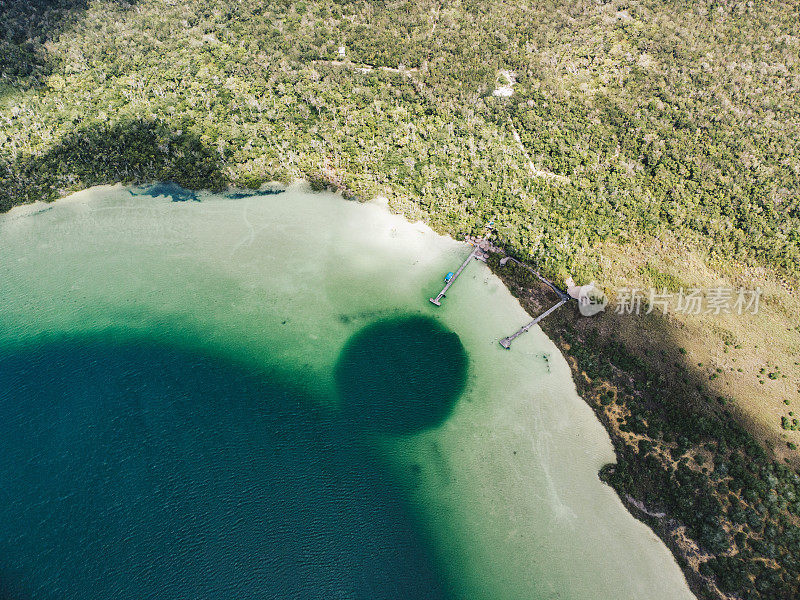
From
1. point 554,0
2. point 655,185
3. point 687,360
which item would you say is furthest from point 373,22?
point 687,360

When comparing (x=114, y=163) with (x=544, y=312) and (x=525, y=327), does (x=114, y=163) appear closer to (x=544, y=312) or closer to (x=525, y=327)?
(x=525, y=327)

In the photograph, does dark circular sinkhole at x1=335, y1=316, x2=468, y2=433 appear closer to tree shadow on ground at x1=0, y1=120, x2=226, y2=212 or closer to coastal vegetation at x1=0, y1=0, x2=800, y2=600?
coastal vegetation at x1=0, y1=0, x2=800, y2=600

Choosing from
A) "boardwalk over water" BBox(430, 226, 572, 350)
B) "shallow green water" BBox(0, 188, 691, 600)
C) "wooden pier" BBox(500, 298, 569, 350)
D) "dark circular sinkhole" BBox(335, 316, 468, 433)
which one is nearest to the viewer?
"shallow green water" BBox(0, 188, 691, 600)

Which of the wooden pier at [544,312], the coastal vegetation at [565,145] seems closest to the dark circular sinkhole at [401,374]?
the wooden pier at [544,312]

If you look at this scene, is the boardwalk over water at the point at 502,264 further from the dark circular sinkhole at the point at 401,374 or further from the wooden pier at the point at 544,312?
the dark circular sinkhole at the point at 401,374

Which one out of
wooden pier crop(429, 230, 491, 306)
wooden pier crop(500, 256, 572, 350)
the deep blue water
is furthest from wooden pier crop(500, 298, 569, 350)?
the deep blue water

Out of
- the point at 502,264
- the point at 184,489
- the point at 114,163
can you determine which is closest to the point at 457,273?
the point at 502,264
